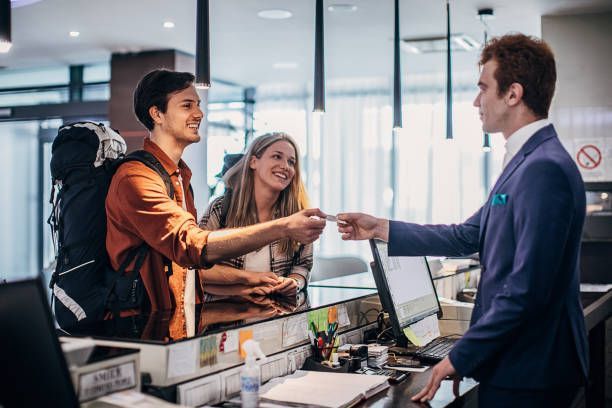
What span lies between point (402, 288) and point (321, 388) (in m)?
0.73

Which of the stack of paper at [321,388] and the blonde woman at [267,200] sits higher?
the blonde woman at [267,200]

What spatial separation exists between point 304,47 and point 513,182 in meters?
5.63

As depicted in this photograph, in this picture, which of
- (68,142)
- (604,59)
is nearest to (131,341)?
(68,142)

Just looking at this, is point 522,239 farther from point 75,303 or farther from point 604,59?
point 604,59

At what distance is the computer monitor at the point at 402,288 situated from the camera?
2.46m

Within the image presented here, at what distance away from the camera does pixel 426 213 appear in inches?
345

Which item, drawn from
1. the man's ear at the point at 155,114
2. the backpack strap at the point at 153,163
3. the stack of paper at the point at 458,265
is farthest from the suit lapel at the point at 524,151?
the stack of paper at the point at 458,265

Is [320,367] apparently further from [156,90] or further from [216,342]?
[156,90]

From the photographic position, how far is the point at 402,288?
2639 millimetres

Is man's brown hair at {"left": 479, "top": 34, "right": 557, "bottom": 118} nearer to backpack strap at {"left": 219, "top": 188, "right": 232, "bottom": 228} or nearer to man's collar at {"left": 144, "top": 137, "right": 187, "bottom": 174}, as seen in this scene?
man's collar at {"left": 144, "top": 137, "right": 187, "bottom": 174}

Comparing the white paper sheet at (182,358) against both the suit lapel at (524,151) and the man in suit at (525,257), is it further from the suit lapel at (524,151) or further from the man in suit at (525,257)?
the suit lapel at (524,151)

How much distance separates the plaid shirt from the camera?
3.18 m

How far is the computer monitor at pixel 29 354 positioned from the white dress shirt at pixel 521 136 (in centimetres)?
125

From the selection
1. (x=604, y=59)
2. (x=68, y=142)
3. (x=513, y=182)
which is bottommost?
(x=513, y=182)
